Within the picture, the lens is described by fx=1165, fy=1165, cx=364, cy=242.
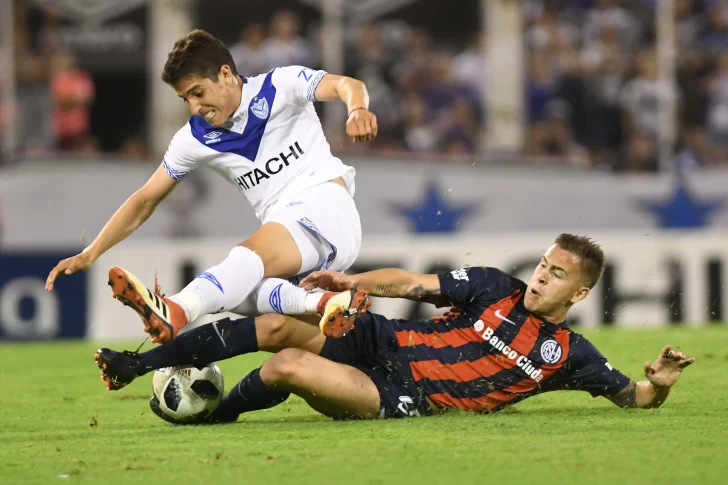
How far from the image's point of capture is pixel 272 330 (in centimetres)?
496

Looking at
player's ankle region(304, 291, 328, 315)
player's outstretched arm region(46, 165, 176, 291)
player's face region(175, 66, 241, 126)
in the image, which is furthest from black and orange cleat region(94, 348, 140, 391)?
player's face region(175, 66, 241, 126)

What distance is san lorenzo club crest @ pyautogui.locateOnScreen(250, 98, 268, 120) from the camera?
543cm

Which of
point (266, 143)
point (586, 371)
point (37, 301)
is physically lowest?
point (37, 301)

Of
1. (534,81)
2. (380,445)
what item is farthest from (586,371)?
(534,81)

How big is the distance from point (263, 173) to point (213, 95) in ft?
1.46

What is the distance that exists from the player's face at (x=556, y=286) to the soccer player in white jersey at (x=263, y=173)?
0.92m

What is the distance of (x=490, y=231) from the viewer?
1210cm

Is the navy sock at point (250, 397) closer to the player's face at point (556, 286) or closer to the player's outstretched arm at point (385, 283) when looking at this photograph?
the player's outstretched arm at point (385, 283)

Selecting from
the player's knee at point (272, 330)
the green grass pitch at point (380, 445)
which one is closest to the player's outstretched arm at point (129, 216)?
the green grass pitch at point (380, 445)

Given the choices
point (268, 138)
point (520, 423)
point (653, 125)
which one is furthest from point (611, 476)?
point (653, 125)

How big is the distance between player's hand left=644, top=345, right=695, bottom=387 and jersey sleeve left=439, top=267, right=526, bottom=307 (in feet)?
2.20

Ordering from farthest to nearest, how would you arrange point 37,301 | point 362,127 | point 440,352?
point 37,301, point 440,352, point 362,127

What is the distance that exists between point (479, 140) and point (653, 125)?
193 cm

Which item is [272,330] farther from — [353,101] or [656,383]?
[656,383]
